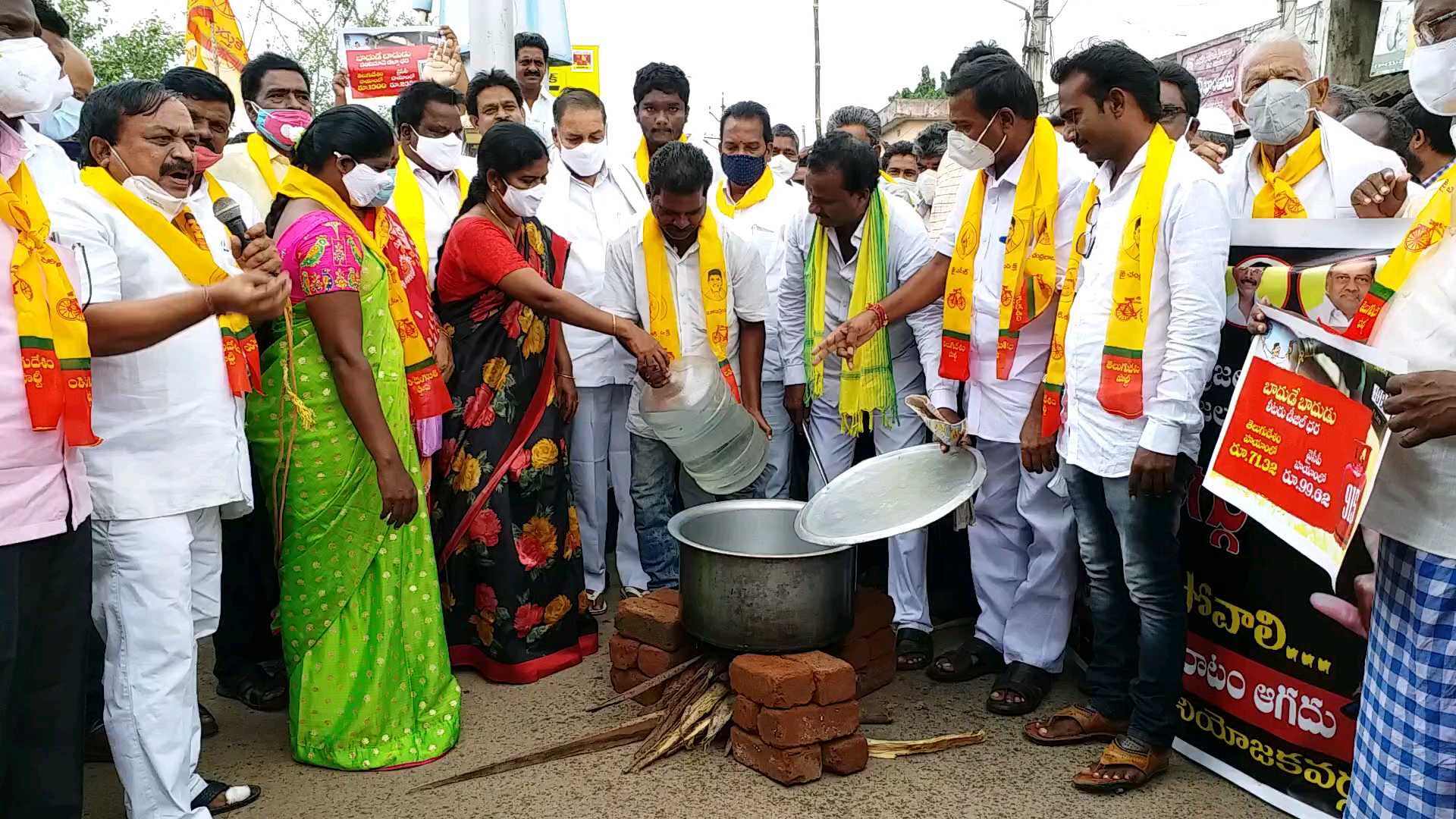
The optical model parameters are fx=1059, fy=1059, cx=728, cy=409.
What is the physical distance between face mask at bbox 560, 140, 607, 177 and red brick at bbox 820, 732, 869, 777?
2.81 metres

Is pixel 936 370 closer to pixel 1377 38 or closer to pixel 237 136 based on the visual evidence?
pixel 237 136

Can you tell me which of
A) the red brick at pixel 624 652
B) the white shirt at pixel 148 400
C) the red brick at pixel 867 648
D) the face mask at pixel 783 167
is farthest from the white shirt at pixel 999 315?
the face mask at pixel 783 167

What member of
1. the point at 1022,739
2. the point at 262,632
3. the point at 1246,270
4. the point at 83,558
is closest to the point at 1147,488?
the point at 1246,270

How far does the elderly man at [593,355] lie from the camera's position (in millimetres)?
4598

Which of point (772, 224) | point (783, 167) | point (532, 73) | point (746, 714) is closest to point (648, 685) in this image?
point (746, 714)

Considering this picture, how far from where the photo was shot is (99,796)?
124 inches

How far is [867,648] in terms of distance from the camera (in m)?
3.79

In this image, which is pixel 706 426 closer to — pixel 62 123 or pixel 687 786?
pixel 687 786

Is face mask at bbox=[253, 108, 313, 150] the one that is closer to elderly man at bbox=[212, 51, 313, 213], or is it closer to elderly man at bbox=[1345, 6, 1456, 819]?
elderly man at bbox=[212, 51, 313, 213]

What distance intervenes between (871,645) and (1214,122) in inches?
125

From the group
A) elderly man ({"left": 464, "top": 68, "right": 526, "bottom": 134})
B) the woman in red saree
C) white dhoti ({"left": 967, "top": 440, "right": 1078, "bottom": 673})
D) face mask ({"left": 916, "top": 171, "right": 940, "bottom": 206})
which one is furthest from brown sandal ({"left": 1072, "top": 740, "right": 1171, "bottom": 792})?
face mask ({"left": 916, "top": 171, "right": 940, "bottom": 206})

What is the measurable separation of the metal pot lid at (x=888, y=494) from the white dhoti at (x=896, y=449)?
1.42 feet

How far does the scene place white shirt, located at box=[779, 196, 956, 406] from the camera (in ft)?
13.2

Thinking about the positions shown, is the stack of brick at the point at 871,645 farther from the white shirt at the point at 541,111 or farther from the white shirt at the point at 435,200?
the white shirt at the point at 541,111
